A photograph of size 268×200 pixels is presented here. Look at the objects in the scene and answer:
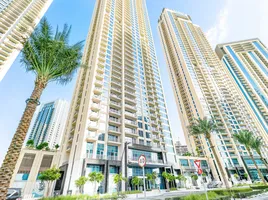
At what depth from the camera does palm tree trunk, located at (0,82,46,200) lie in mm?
6062

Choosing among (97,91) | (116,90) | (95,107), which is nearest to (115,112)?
(95,107)

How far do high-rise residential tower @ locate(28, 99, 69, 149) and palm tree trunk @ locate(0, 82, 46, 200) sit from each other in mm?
122616

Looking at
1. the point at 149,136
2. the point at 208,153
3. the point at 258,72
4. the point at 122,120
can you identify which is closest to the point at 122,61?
the point at 122,120

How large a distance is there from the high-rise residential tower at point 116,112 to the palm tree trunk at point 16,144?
19.5 meters

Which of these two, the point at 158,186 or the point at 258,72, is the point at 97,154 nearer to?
the point at 158,186

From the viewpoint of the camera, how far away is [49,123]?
11669 cm

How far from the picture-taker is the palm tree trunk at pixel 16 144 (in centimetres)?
606

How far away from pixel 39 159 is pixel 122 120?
24970 millimetres

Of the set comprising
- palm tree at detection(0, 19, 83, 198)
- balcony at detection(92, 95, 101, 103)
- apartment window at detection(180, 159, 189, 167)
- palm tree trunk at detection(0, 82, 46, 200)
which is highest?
balcony at detection(92, 95, 101, 103)

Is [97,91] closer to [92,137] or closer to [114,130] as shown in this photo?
[114,130]

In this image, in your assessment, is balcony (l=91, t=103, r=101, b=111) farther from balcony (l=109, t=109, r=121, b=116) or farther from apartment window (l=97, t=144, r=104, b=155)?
apartment window (l=97, t=144, r=104, b=155)

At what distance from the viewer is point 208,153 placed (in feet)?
196

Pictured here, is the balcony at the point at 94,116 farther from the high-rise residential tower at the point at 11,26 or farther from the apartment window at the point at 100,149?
the high-rise residential tower at the point at 11,26

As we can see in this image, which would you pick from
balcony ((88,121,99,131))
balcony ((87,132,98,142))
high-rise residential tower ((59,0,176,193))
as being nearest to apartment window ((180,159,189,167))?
high-rise residential tower ((59,0,176,193))
